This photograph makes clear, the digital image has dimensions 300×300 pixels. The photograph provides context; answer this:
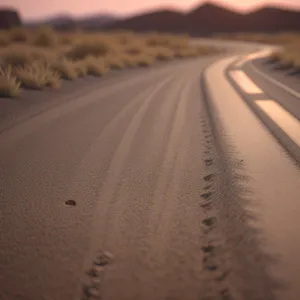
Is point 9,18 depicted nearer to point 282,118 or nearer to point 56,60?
point 56,60

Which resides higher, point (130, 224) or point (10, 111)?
point (10, 111)

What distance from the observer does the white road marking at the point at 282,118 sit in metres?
5.22

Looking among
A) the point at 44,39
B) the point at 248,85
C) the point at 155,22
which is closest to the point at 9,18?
the point at 44,39

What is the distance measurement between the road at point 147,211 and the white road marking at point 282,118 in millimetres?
371

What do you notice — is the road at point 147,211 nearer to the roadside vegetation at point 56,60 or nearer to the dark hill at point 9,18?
the roadside vegetation at point 56,60

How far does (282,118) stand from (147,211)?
433cm

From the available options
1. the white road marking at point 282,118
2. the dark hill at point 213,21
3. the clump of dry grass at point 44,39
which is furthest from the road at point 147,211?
the dark hill at point 213,21

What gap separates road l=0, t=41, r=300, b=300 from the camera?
2.20 metres

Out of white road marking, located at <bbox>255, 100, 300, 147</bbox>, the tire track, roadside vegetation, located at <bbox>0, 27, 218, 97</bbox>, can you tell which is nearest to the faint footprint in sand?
the tire track

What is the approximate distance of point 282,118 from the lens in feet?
20.3

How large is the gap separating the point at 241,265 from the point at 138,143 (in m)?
2.93

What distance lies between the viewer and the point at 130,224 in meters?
2.88

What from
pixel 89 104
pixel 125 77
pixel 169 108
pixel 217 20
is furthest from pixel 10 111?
pixel 217 20

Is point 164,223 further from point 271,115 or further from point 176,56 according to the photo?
point 176,56
